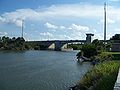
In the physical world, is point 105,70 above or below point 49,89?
above

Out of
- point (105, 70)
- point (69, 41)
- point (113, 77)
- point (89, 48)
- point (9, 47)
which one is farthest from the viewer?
point (9, 47)

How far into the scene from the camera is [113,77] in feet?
60.2

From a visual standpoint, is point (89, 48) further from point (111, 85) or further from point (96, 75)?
point (111, 85)

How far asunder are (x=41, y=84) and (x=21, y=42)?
531 feet

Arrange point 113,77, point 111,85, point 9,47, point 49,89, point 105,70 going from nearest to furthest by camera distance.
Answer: point 111,85
point 113,77
point 105,70
point 49,89
point 9,47

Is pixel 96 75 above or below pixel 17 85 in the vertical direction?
above

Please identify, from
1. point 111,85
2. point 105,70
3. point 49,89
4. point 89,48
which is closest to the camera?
point 111,85

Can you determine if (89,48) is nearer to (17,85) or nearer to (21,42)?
(17,85)

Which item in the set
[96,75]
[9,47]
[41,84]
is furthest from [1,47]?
[96,75]

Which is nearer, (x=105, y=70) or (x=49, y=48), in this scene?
(x=105, y=70)

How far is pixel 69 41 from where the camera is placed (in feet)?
603

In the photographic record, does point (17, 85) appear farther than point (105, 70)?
Yes

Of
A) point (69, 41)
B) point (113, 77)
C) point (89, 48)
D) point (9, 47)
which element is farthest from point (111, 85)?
point (9, 47)

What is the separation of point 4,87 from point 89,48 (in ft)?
205
